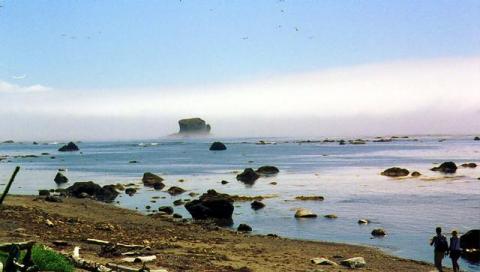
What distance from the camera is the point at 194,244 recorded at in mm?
24484

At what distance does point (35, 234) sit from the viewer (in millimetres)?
21438

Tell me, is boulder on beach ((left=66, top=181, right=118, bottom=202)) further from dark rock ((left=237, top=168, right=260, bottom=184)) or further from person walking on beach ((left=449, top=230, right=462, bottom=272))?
person walking on beach ((left=449, top=230, right=462, bottom=272))

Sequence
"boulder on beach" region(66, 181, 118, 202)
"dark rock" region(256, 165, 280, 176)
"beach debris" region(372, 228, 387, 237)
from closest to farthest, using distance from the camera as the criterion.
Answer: "beach debris" region(372, 228, 387, 237), "boulder on beach" region(66, 181, 118, 202), "dark rock" region(256, 165, 280, 176)

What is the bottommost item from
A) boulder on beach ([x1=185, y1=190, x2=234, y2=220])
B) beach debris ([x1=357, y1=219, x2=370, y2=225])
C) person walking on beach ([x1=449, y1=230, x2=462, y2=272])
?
beach debris ([x1=357, y1=219, x2=370, y2=225])

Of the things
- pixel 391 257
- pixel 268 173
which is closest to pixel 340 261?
pixel 391 257

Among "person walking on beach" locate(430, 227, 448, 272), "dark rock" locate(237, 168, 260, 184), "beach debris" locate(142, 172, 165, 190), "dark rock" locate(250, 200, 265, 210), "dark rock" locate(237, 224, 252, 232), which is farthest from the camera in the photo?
"dark rock" locate(237, 168, 260, 184)

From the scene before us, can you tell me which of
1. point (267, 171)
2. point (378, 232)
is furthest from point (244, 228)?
point (267, 171)

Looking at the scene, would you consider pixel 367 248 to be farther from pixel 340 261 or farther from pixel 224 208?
pixel 224 208

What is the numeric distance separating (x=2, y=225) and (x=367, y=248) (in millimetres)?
19323

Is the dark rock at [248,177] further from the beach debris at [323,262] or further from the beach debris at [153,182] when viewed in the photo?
the beach debris at [323,262]

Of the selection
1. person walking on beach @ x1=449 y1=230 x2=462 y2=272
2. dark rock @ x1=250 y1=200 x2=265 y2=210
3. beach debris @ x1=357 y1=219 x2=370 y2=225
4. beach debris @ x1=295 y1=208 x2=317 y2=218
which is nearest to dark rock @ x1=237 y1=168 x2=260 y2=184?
dark rock @ x1=250 y1=200 x2=265 y2=210

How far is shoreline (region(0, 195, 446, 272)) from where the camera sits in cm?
1933

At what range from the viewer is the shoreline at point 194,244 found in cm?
1933

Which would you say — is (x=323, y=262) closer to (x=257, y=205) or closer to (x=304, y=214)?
(x=304, y=214)
